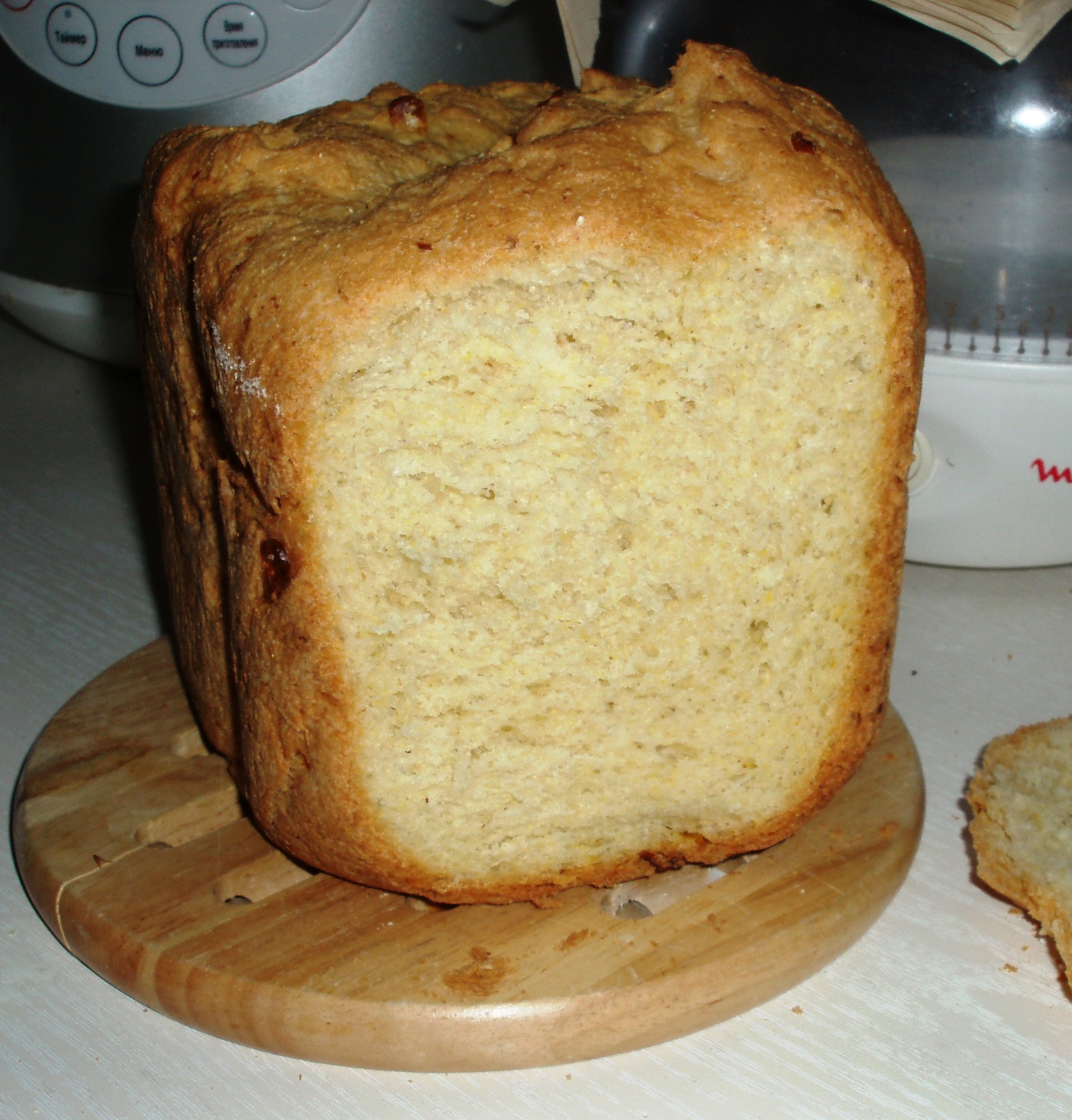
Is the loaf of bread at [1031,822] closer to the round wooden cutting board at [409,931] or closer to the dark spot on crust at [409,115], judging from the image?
the round wooden cutting board at [409,931]

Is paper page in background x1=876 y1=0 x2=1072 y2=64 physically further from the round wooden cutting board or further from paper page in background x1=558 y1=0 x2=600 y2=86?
the round wooden cutting board

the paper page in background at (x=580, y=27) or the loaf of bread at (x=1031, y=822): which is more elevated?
the paper page in background at (x=580, y=27)

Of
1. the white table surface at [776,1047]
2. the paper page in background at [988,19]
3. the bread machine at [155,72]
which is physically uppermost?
the paper page in background at [988,19]

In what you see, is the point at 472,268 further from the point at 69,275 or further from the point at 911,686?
the point at 69,275

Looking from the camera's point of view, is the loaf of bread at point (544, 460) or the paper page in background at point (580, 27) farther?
the paper page in background at point (580, 27)

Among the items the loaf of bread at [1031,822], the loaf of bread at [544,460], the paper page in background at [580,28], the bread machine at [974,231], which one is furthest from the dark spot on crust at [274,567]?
the paper page in background at [580,28]

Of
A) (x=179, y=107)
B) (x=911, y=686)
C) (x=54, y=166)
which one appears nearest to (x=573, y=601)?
(x=911, y=686)
